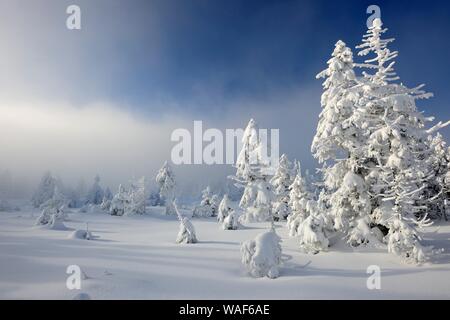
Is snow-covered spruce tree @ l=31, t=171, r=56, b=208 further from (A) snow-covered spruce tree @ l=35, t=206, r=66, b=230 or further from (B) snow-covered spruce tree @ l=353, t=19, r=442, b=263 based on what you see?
(B) snow-covered spruce tree @ l=353, t=19, r=442, b=263

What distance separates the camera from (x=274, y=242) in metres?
13.9

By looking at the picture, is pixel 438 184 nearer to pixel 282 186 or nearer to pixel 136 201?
pixel 282 186

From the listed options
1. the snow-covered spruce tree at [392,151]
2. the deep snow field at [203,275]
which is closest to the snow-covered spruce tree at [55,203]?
the deep snow field at [203,275]

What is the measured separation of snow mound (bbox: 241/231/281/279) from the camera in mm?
13328

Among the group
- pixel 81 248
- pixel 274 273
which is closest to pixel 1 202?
→ pixel 81 248

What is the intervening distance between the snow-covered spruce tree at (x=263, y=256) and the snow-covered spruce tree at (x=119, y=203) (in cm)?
4481

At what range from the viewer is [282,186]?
45.6 metres

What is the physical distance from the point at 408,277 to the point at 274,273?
17.8 ft

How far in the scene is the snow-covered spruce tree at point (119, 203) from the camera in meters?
54.3

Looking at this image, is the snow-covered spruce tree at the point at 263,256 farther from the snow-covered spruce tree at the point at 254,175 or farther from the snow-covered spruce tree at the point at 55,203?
the snow-covered spruce tree at the point at 55,203

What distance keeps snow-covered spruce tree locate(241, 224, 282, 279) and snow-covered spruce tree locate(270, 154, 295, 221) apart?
2962cm

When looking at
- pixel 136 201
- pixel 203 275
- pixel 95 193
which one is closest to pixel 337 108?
pixel 203 275

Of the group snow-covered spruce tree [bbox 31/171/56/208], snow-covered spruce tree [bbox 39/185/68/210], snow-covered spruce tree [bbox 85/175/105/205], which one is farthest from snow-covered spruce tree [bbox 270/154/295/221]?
snow-covered spruce tree [bbox 85/175/105/205]
